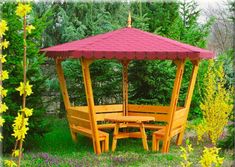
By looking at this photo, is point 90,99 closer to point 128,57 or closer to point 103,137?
point 103,137

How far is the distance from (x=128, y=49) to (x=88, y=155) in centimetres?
207

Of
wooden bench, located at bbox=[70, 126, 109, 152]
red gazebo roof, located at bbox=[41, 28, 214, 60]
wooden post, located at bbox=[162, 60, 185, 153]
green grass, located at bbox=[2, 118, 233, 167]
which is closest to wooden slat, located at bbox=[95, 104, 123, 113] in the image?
green grass, located at bbox=[2, 118, 233, 167]

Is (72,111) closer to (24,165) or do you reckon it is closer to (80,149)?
(80,149)

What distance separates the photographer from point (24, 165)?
689 cm


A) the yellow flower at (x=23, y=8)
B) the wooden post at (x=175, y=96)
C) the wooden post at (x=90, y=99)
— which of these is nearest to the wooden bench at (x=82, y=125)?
the wooden post at (x=90, y=99)

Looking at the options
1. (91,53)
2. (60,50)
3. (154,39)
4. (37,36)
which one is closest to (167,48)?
(154,39)

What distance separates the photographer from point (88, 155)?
7797 millimetres

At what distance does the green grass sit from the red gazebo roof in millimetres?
1770

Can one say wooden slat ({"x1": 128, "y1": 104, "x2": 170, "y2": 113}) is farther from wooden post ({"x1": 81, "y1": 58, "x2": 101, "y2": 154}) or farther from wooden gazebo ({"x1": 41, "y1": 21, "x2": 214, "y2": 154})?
wooden post ({"x1": 81, "y1": 58, "x2": 101, "y2": 154})

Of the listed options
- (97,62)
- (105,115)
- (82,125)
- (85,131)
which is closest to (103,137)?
(85,131)

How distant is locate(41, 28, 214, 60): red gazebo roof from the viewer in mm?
7383

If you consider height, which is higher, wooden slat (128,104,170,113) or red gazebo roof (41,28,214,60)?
red gazebo roof (41,28,214,60)

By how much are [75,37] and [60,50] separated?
3857mm

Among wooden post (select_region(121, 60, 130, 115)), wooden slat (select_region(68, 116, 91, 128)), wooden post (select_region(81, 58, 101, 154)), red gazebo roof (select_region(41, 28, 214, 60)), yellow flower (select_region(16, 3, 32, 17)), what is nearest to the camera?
yellow flower (select_region(16, 3, 32, 17))
